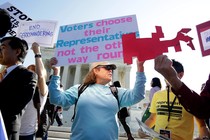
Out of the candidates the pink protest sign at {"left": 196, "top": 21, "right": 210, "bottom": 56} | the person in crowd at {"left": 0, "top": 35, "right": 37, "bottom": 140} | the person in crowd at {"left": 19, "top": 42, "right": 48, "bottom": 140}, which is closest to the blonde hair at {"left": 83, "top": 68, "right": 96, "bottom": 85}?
the person in crowd at {"left": 19, "top": 42, "right": 48, "bottom": 140}

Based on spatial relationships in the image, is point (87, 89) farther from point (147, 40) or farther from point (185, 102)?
point (185, 102)

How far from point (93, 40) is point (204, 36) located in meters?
1.39

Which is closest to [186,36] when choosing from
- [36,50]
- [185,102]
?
[185,102]

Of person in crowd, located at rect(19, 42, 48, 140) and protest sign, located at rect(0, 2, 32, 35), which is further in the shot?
protest sign, located at rect(0, 2, 32, 35)

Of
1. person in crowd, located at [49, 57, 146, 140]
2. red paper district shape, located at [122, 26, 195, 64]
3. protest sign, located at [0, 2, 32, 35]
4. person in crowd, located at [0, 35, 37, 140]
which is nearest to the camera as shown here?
red paper district shape, located at [122, 26, 195, 64]

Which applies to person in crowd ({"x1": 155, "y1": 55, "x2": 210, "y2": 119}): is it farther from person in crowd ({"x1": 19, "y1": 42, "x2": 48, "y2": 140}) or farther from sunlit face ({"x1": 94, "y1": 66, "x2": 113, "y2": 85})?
person in crowd ({"x1": 19, "y1": 42, "x2": 48, "y2": 140})

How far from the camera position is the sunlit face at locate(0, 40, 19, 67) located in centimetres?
249

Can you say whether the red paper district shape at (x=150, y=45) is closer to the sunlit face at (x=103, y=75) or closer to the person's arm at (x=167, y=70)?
the person's arm at (x=167, y=70)

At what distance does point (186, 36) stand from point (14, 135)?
1604 mm

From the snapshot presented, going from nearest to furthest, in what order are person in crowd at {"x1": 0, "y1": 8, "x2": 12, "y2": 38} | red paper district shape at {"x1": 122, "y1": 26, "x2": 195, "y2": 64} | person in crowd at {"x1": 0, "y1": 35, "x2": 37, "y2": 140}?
person in crowd at {"x1": 0, "y1": 8, "x2": 12, "y2": 38} < red paper district shape at {"x1": 122, "y1": 26, "x2": 195, "y2": 64} < person in crowd at {"x1": 0, "y1": 35, "x2": 37, "y2": 140}

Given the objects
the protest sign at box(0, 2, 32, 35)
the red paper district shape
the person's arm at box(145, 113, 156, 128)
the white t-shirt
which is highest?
the protest sign at box(0, 2, 32, 35)

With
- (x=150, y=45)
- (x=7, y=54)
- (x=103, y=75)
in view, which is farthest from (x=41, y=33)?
(x=150, y=45)

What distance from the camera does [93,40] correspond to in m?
2.98

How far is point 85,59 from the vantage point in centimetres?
291
